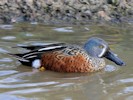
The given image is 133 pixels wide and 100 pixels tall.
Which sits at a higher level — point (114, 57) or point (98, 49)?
point (98, 49)

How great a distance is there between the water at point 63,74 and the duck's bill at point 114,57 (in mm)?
95

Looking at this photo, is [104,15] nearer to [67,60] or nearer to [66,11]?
[66,11]

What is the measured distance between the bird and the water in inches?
3.8

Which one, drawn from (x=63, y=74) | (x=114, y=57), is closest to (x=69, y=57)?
(x=63, y=74)

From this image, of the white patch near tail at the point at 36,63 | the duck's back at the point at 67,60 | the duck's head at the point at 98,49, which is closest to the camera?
the duck's back at the point at 67,60

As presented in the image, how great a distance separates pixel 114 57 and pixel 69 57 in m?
0.75

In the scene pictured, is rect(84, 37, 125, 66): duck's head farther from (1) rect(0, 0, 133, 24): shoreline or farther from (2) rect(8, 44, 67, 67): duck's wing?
(1) rect(0, 0, 133, 24): shoreline

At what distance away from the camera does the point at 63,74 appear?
8305 mm

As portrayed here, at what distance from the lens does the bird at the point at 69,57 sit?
27.5 feet

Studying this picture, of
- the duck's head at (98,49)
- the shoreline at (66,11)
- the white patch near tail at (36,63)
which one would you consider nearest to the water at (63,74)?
the white patch near tail at (36,63)

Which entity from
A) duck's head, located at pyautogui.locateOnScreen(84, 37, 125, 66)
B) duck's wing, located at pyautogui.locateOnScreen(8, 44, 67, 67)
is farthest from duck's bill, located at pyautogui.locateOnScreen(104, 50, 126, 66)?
duck's wing, located at pyautogui.locateOnScreen(8, 44, 67, 67)

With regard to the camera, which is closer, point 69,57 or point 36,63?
point 69,57

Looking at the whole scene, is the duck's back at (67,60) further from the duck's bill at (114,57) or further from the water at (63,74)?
the duck's bill at (114,57)

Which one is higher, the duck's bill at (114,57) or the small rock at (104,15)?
the small rock at (104,15)
